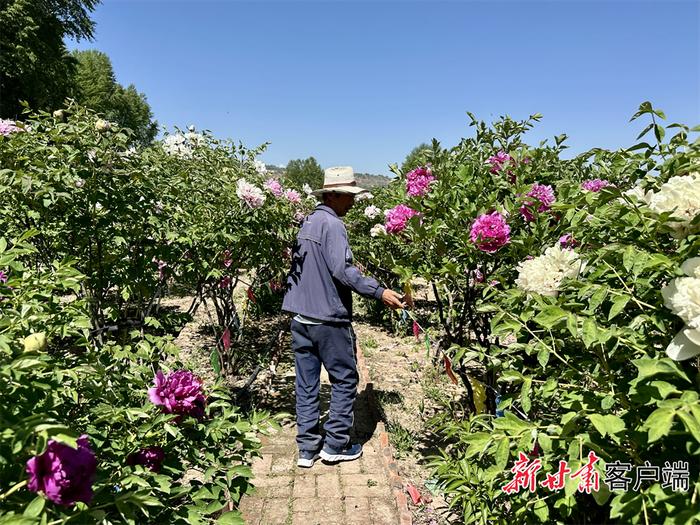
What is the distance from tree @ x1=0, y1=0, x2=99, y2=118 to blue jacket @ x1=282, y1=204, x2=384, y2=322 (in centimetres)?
2283

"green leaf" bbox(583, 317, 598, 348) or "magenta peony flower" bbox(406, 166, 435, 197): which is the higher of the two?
"magenta peony flower" bbox(406, 166, 435, 197)

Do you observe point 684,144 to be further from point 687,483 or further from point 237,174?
point 237,174

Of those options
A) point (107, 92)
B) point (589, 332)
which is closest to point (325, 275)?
point (589, 332)

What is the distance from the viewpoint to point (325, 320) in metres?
3.00

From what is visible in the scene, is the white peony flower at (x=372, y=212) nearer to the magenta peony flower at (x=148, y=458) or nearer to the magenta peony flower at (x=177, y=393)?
the magenta peony flower at (x=177, y=393)

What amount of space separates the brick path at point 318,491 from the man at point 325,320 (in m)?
0.10

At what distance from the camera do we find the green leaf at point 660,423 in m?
0.84

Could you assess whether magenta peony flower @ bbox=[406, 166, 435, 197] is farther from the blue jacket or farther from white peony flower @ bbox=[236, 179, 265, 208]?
white peony flower @ bbox=[236, 179, 265, 208]

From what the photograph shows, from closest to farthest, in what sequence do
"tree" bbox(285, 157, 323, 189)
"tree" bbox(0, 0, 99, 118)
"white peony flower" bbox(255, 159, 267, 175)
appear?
"white peony flower" bbox(255, 159, 267, 175) < "tree" bbox(0, 0, 99, 118) < "tree" bbox(285, 157, 323, 189)

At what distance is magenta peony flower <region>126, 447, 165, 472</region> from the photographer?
4.33ft

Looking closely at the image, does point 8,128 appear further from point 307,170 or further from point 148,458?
point 307,170

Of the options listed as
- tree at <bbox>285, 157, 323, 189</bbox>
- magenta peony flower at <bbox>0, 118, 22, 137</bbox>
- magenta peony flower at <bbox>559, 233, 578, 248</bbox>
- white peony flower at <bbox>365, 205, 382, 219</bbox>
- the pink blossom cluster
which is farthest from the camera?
tree at <bbox>285, 157, 323, 189</bbox>

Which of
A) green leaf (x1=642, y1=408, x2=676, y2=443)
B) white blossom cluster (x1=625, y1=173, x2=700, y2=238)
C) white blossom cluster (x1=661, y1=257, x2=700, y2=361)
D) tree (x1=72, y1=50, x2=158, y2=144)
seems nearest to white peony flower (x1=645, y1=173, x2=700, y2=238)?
white blossom cluster (x1=625, y1=173, x2=700, y2=238)

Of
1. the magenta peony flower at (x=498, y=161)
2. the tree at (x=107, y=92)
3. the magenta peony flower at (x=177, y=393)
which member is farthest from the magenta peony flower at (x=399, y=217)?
the tree at (x=107, y=92)
